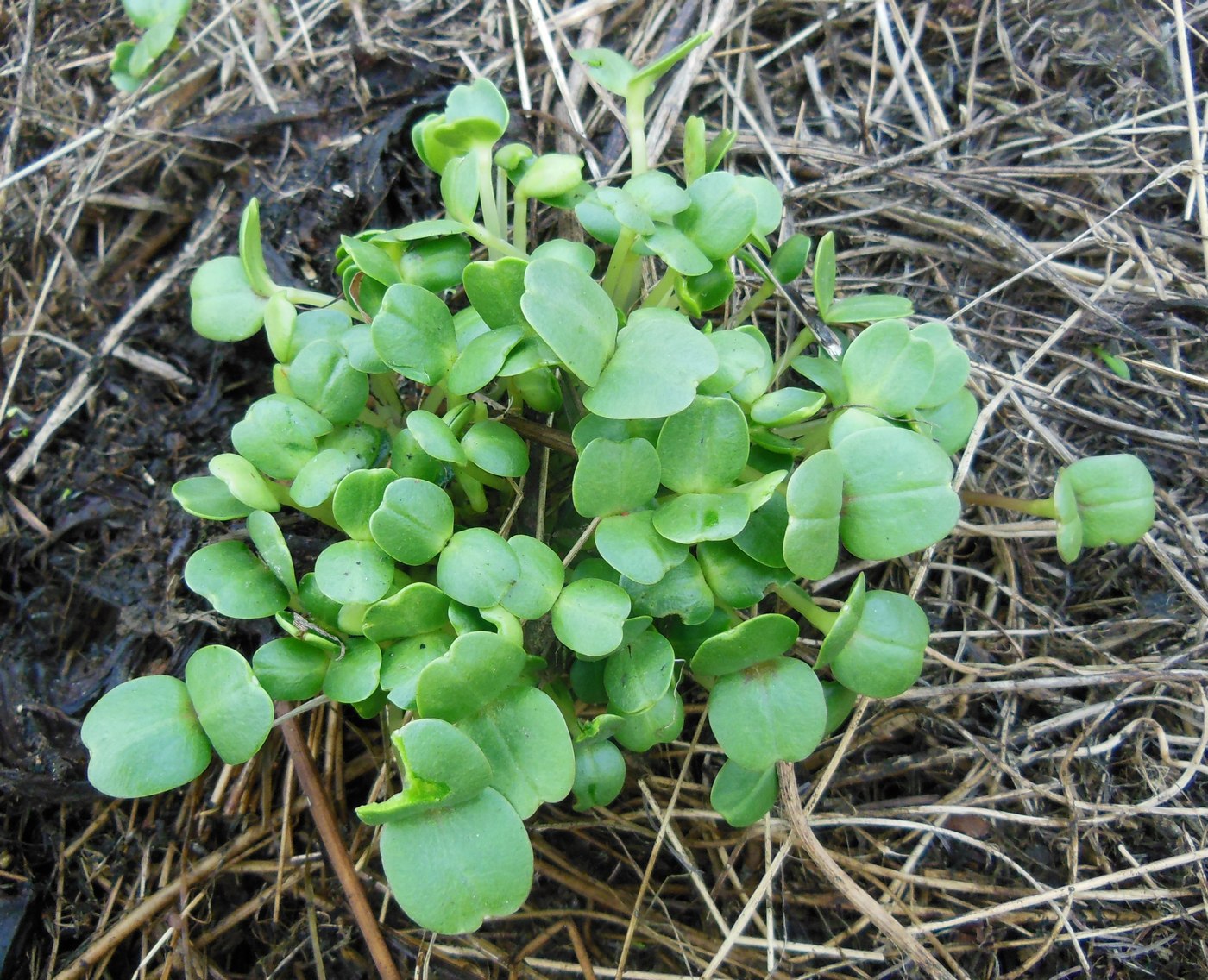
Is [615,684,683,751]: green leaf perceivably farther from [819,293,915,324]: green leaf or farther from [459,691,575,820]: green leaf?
[819,293,915,324]: green leaf

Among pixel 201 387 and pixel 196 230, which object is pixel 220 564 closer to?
pixel 201 387

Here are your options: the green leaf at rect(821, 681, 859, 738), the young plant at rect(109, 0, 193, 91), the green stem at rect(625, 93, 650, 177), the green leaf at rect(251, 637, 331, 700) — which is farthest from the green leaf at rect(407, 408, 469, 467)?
the young plant at rect(109, 0, 193, 91)

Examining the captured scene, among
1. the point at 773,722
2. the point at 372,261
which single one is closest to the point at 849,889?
the point at 773,722

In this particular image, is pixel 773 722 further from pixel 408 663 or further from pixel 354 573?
pixel 354 573

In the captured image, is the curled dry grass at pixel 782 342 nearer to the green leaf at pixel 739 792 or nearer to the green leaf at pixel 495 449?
the green leaf at pixel 739 792

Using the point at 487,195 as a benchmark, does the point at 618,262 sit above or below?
below

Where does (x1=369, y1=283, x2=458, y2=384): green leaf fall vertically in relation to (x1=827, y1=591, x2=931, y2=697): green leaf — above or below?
above
